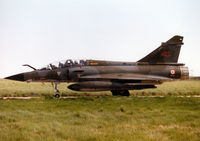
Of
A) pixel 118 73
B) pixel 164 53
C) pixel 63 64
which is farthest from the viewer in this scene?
pixel 164 53

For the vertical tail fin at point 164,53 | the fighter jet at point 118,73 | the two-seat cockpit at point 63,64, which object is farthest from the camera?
the vertical tail fin at point 164,53

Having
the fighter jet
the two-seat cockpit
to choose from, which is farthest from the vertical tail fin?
the two-seat cockpit

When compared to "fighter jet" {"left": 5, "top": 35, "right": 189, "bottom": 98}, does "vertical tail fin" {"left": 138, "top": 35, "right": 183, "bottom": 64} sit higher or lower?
higher

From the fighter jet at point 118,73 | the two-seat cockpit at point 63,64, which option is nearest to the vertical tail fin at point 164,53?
the fighter jet at point 118,73

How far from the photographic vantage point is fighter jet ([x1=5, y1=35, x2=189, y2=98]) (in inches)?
725

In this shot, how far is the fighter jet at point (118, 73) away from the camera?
18.4 meters

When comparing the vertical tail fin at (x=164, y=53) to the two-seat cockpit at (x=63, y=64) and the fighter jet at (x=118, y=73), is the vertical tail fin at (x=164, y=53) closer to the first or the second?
the fighter jet at (x=118, y=73)

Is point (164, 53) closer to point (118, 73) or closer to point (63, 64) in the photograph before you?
point (118, 73)

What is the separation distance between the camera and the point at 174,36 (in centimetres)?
2270

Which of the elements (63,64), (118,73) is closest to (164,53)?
(118,73)

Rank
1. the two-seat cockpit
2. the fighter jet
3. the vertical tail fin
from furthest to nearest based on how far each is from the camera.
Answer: the vertical tail fin → the two-seat cockpit → the fighter jet

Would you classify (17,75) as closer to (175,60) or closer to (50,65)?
(50,65)

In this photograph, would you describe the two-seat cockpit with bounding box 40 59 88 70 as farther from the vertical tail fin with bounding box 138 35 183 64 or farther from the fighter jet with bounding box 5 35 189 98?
the vertical tail fin with bounding box 138 35 183 64

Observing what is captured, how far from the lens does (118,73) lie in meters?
20.8
